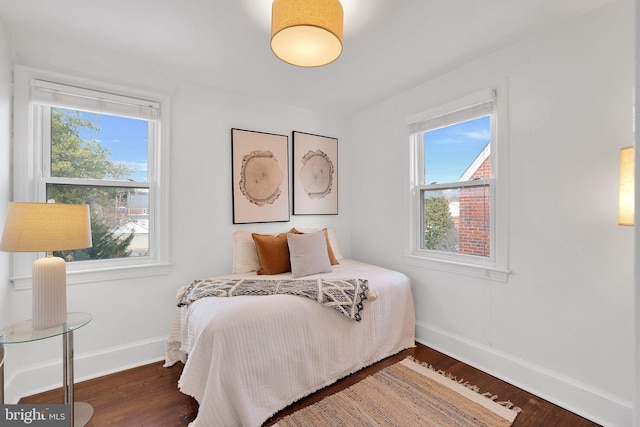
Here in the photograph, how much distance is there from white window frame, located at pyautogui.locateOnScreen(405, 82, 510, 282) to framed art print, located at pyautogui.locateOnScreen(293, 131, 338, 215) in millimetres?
1002

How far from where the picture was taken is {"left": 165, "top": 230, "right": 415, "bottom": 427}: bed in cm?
163

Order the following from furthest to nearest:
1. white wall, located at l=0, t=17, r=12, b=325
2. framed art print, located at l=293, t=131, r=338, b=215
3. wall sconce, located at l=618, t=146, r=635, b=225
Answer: framed art print, located at l=293, t=131, r=338, b=215
white wall, located at l=0, t=17, r=12, b=325
wall sconce, located at l=618, t=146, r=635, b=225

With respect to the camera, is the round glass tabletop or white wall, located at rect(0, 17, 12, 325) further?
white wall, located at rect(0, 17, 12, 325)

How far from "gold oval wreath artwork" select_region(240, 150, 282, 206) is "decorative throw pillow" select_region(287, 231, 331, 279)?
61 centimetres

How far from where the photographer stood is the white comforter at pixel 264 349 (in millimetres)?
1628

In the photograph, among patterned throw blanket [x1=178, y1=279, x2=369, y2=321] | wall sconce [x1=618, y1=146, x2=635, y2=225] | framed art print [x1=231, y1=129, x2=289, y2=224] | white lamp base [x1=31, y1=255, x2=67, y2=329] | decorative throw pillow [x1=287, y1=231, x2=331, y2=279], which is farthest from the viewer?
framed art print [x1=231, y1=129, x2=289, y2=224]

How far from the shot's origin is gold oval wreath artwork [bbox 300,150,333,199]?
3342 millimetres

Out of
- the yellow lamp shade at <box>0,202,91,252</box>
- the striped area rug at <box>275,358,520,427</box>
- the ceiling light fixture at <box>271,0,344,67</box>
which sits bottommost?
the striped area rug at <box>275,358,520,427</box>

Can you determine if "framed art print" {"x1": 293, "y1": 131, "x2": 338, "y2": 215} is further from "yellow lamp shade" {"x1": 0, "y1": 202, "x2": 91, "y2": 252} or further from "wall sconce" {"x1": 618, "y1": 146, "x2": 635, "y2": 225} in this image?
"wall sconce" {"x1": 618, "y1": 146, "x2": 635, "y2": 225}

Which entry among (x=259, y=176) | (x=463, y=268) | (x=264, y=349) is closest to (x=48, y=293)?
(x=264, y=349)

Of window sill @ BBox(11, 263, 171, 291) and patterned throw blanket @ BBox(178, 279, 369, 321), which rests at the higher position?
window sill @ BBox(11, 263, 171, 291)

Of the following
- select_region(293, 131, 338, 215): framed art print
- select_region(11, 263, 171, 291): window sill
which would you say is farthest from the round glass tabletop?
select_region(293, 131, 338, 215): framed art print

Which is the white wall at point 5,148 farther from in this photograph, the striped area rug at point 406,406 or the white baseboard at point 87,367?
the striped area rug at point 406,406

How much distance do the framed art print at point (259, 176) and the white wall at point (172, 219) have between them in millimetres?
86
